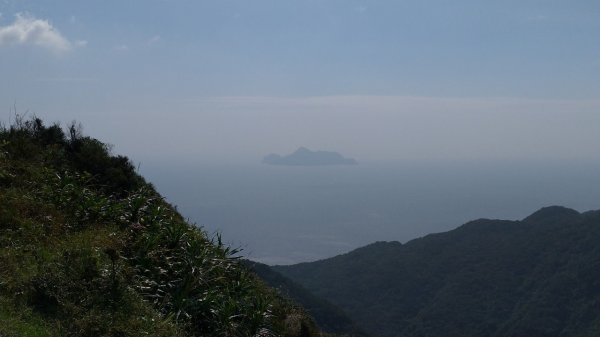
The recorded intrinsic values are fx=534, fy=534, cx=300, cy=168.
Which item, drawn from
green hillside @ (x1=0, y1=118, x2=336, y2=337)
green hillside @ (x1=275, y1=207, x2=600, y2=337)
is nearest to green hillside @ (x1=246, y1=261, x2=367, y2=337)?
green hillside @ (x1=275, y1=207, x2=600, y2=337)

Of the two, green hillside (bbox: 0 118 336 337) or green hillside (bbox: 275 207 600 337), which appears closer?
green hillside (bbox: 0 118 336 337)

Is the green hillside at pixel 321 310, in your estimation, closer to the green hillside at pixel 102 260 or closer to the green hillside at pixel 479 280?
the green hillside at pixel 479 280

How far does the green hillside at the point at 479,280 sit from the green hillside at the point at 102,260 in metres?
57.9

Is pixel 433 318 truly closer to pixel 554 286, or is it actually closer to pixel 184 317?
pixel 554 286

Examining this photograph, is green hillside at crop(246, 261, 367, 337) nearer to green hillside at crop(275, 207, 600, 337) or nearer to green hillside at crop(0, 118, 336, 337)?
green hillside at crop(275, 207, 600, 337)

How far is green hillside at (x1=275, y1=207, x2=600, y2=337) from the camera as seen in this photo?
6944cm

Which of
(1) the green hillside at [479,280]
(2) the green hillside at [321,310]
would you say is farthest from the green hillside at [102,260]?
(1) the green hillside at [479,280]

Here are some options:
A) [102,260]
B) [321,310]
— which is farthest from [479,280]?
[102,260]

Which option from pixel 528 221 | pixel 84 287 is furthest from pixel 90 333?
pixel 528 221

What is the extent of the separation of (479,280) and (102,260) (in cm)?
8649

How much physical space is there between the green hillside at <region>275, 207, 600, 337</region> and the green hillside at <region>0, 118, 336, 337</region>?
57.9 meters

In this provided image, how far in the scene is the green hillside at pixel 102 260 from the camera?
260 inches

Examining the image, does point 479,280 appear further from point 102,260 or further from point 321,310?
point 102,260

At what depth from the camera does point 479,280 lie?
3406 inches
